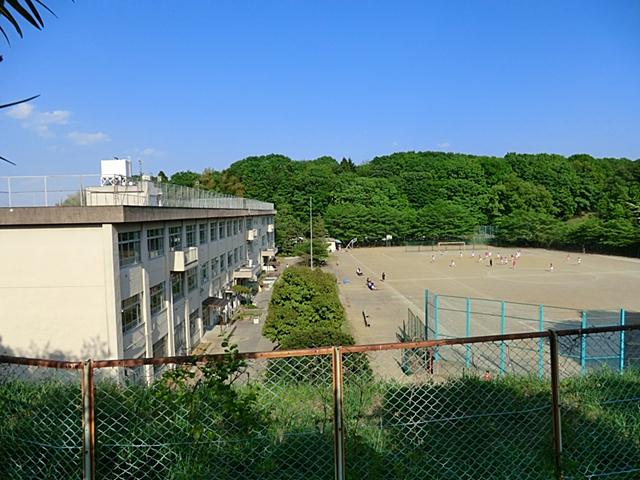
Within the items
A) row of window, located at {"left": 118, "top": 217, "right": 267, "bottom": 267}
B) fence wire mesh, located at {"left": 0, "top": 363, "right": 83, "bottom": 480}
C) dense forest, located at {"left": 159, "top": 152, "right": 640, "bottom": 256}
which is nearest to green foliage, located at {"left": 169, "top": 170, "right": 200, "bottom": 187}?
dense forest, located at {"left": 159, "top": 152, "right": 640, "bottom": 256}

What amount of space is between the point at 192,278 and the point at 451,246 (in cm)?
5261

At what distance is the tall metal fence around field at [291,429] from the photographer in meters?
2.92

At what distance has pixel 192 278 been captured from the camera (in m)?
21.2

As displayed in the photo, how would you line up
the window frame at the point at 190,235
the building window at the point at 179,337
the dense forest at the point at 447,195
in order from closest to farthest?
the building window at the point at 179,337
the window frame at the point at 190,235
the dense forest at the point at 447,195

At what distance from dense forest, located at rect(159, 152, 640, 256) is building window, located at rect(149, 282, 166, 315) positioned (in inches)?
1483

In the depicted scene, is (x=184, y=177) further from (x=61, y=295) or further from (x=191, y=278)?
(x=61, y=295)

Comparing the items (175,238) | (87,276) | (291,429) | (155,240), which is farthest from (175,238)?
(291,429)

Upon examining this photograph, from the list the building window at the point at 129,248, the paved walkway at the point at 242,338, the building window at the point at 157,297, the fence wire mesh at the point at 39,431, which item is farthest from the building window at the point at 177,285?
the fence wire mesh at the point at 39,431

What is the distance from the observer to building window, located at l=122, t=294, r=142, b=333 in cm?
1341

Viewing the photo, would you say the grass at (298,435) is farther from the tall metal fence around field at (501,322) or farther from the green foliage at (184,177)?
the green foliage at (184,177)

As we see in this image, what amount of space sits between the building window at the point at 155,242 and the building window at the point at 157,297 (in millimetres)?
1143

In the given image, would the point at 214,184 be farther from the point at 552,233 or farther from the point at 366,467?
the point at 366,467

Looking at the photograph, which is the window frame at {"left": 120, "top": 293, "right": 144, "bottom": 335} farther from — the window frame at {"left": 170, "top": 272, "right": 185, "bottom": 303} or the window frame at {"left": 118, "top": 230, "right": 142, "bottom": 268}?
Result: the window frame at {"left": 170, "top": 272, "right": 185, "bottom": 303}

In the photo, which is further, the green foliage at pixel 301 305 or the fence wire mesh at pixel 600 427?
the green foliage at pixel 301 305
